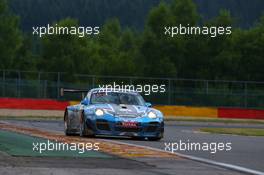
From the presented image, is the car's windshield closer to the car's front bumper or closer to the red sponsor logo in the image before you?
the car's front bumper

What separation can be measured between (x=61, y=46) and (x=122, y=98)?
57.1m

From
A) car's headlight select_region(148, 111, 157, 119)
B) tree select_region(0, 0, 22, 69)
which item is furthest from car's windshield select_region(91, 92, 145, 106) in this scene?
tree select_region(0, 0, 22, 69)

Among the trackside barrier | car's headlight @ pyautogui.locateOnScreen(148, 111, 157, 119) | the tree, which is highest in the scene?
the tree

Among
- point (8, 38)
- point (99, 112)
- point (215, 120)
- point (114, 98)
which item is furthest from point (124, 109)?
point (8, 38)

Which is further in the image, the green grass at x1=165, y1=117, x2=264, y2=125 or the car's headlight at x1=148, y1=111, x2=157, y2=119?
the green grass at x1=165, y1=117, x2=264, y2=125

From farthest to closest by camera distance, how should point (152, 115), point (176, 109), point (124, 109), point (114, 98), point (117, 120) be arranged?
point (176, 109) < point (114, 98) < point (152, 115) < point (124, 109) < point (117, 120)

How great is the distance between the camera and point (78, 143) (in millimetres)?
16250

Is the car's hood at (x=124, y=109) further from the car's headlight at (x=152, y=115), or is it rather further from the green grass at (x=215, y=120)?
the green grass at (x=215, y=120)

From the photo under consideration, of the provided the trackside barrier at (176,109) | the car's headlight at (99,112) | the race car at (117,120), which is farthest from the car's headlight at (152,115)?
the trackside barrier at (176,109)

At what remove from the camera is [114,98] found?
20250 millimetres

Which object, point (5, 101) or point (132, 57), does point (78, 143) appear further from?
point (132, 57)

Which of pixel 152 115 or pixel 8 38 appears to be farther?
pixel 8 38

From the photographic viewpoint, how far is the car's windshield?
20.1 meters

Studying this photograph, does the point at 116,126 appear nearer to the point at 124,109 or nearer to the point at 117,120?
the point at 117,120
